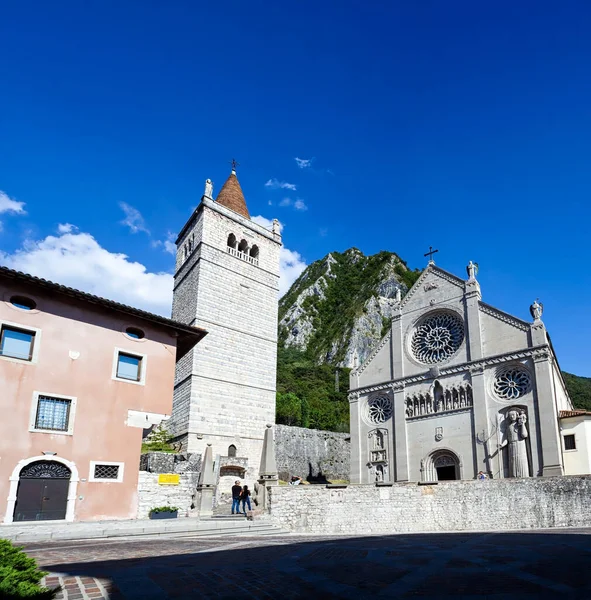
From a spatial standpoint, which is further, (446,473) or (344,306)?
(344,306)

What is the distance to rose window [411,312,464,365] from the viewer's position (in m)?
30.9

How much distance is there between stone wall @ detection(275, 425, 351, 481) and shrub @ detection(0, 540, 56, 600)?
2966cm

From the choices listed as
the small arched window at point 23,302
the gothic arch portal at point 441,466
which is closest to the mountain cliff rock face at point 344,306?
the gothic arch portal at point 441,466

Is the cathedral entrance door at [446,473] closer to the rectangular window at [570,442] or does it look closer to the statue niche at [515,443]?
the statue niche at [515,443]

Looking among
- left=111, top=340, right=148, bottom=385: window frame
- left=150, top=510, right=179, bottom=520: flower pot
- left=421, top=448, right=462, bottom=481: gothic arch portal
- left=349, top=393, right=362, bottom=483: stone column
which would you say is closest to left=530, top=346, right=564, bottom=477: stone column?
left=421, top=448, right=462, bottom=481: gothic arch portal

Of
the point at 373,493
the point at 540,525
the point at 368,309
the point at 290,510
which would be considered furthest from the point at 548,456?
the point at 368,309

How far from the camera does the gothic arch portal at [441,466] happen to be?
28719mm

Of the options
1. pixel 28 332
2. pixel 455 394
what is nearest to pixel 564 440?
pixel 455 394

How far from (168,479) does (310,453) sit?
835 inches

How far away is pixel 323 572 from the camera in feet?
22.1

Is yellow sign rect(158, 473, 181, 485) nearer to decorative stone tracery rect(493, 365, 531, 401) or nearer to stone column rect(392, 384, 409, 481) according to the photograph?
stone column rect(392, 384, 409, 481)

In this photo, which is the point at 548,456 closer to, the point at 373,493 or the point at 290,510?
the point at 373,493

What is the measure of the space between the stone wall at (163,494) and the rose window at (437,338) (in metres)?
17.9

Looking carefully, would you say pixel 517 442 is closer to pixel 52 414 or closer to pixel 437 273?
pixel 437 273
